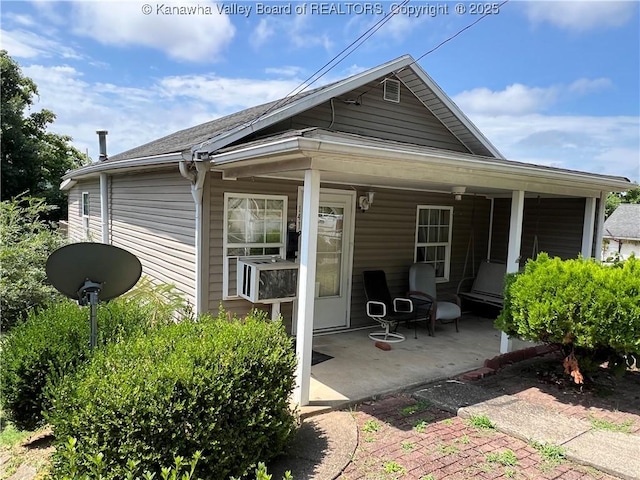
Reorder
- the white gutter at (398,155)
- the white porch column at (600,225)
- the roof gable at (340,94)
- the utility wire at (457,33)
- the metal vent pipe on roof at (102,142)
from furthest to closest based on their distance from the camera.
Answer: the metal vent pipe on roof at (102,142), the white porch column at (600,225), the utility wire at (457,33), the roof gable at (340,94), the white gutter at (398,155)

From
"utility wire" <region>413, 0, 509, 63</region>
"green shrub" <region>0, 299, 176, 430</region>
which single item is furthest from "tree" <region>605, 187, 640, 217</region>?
"green shrub" <region>0, 299, 176, 430</region>

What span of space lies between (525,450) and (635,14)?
563 cm

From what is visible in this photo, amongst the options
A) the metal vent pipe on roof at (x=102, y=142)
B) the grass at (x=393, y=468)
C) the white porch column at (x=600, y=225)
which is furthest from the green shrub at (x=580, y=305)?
the metal vent pipe on roof at (x=102, y=142)

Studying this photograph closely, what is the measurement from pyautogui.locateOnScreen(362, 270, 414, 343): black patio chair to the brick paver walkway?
2459mm

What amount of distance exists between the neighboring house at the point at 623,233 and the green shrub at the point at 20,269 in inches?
1198

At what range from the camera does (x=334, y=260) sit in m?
6.91

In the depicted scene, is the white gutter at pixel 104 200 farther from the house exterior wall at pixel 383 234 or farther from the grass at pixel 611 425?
the grass at pixel 611 425

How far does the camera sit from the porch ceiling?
148 inches

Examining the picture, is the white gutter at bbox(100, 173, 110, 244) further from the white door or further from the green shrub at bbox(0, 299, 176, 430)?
the green shrub at bbox(0, 299, 176, 430)

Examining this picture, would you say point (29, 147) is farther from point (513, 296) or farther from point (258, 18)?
point (513, 296)

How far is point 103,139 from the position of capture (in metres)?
10.6

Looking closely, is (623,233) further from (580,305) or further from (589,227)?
(580,305)

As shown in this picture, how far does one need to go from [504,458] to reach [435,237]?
5.16 meters

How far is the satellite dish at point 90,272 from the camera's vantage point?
3238 mm
